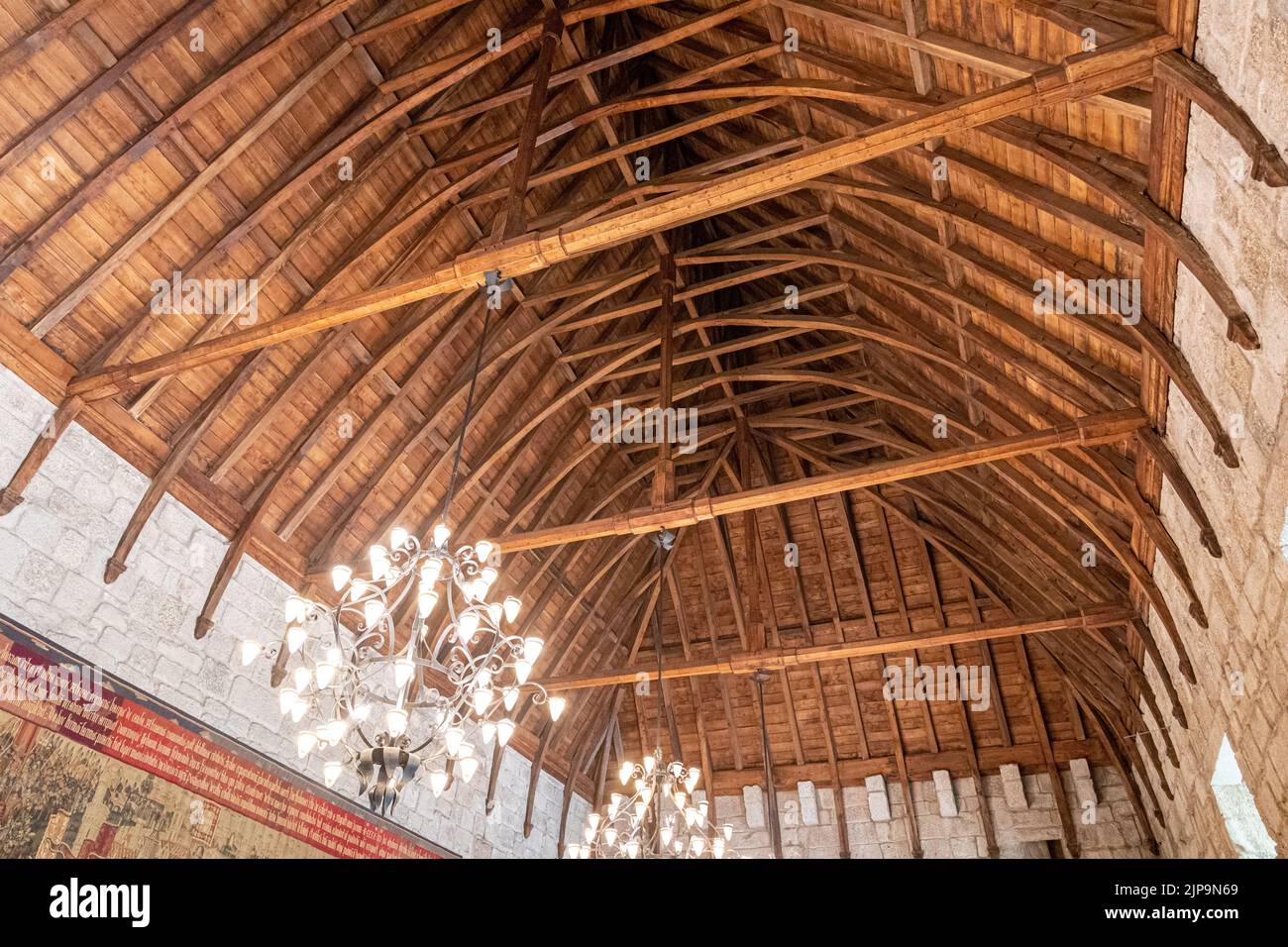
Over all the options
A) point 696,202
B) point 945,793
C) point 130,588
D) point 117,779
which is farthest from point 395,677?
point 945,793

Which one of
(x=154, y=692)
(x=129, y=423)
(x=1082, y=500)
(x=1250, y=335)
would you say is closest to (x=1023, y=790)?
(x=1082, y=500)

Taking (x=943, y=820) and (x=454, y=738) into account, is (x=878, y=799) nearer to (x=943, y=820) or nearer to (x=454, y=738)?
(x=943, y=820)

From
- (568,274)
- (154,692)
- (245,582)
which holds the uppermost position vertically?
(568,274)

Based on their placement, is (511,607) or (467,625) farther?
(511,607)

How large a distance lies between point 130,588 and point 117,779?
177 centimetres

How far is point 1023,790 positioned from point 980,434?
6.84m

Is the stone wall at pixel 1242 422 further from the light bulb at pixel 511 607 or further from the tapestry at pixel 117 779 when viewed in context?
the tapestry at pixel 117 779

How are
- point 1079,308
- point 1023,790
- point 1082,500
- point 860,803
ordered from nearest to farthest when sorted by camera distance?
1. point 1079,308
2. point 1082,500
3. point 1023,790
4. point 860,803

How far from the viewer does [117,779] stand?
7.65 meters

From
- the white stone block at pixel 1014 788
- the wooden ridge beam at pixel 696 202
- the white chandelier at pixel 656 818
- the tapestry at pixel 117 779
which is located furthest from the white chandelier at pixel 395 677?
the white stone block at pixel 1014 788

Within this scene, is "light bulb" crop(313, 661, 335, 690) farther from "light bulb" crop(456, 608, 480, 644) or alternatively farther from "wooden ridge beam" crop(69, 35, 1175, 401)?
"wooden ridge beam" crop(69, 35, 1175, 401)

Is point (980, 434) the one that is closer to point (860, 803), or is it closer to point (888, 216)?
point (888, 216)

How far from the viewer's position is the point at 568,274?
12.6 metres

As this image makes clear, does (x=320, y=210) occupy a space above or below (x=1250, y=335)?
above
